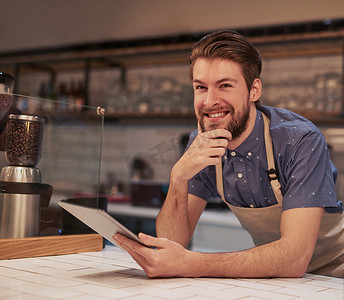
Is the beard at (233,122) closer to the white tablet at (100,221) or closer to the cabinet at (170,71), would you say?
the white tablet at (100,221)

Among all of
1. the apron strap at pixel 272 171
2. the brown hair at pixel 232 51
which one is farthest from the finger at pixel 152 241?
the brown hair at pixel 232 51

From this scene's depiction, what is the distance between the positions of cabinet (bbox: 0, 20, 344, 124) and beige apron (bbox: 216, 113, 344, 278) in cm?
184

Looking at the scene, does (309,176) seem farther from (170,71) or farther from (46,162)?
(170,71)

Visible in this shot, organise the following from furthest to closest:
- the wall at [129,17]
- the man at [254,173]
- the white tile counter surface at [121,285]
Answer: the wall at [129,17] < the man at [254,173] < the white tile counter surface at [121,285]

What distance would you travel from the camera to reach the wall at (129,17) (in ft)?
12.3

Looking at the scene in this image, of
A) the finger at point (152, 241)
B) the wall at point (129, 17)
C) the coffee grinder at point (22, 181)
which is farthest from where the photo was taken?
the wall at point (129, 17)

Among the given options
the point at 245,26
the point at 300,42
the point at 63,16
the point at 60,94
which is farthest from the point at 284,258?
the point at 63,16

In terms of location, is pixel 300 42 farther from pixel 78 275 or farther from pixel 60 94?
pixel 78 275

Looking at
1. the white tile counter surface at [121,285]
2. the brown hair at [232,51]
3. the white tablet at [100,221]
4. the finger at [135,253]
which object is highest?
the brown hair at [232,51]

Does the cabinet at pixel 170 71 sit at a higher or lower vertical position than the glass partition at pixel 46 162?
higher

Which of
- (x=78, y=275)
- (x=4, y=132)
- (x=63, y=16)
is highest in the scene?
(x=63, y=16)

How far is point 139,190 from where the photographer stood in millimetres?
3824

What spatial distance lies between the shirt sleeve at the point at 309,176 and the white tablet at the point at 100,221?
1.59 feet

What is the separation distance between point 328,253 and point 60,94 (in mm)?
3616
